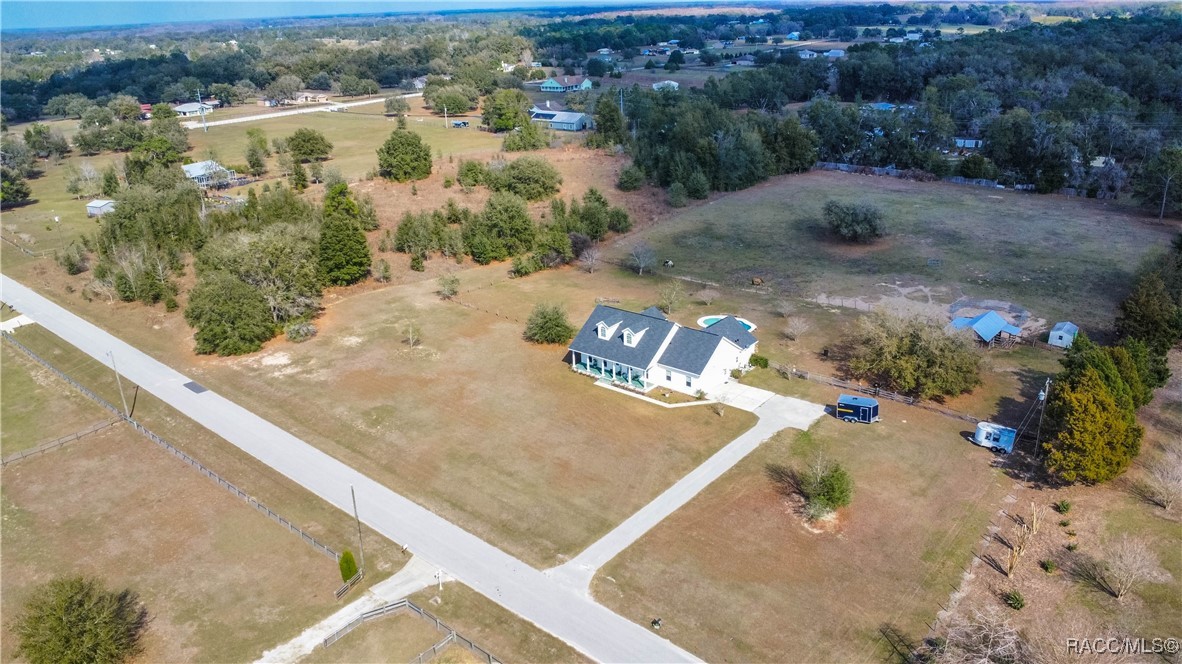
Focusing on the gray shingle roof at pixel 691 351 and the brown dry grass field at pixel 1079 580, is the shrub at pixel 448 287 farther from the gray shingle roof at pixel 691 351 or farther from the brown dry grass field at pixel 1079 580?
the brown dry grass field at pixel 1079 580

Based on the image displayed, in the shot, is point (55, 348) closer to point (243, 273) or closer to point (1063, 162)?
point (243, 273)

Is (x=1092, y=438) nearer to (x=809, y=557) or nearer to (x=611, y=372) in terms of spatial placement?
(x=809, y=557)

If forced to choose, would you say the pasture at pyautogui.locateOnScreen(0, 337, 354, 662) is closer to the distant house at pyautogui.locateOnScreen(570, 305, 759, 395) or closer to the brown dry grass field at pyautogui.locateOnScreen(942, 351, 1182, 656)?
the distant house at pyautogui.locateOnScreen(570, 305, 759, 395)

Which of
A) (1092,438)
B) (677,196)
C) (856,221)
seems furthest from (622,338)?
(677,196)

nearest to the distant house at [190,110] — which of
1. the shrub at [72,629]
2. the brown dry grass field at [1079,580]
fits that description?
the shrub at [72,629]

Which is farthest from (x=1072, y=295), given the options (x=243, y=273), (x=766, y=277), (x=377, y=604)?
(x=243, y=273)

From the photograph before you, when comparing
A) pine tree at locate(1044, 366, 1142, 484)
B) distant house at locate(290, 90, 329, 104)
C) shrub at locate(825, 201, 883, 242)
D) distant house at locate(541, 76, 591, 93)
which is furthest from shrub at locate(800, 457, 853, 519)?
distant house at locate(290, 90, 329, 104)

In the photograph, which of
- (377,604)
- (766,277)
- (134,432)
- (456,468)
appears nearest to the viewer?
(377,604)

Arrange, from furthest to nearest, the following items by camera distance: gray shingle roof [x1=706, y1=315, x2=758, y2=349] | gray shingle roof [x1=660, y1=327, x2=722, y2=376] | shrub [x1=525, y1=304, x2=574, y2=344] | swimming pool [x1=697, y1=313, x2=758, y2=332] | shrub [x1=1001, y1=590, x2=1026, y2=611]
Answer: swimming pool [x1=697, y1=313, x2=758, y2=332], shrub [x1=525, y1=304, x2=574, y2=344], gray shingle roof [x1=706, y1=315, x2=758, y2=349], gray shingle roof [x1=660, y1=327, x2=722, y2=376], shrub [x1=1001, y1=590, x2=1026, y2=611]
